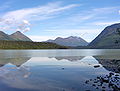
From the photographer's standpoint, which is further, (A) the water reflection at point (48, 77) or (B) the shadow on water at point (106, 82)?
(A) the water reflection at point (48, 77)

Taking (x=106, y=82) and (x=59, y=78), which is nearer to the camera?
(x=106, y=82)

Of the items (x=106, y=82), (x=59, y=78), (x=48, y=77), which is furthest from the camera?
(x=48, y=77)

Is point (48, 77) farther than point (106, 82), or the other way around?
point (48, 77)

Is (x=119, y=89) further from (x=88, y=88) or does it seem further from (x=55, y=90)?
(x=55, y=90)

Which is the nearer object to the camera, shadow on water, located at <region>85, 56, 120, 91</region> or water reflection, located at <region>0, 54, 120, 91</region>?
shadow on water, located at <region>85, 56, 120, 91</region>

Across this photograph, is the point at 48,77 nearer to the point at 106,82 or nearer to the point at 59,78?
the point at 59,78

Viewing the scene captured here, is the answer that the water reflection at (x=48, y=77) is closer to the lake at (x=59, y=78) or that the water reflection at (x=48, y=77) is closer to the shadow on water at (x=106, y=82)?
the lake at (x=59, y=78)

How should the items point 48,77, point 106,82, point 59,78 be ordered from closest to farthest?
1. point 106,82
2. point 59,78
3. point 48,77

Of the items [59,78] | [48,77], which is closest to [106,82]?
[59,78]

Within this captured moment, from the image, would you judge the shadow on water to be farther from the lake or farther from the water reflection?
the water reflection

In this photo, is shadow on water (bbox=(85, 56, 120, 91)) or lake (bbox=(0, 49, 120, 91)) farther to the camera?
lake (bbox=(0, 49, 120, 91))

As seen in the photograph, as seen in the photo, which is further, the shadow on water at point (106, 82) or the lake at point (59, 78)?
the lake at point (59, 78)

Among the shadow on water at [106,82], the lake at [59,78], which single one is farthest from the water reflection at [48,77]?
the shadow on water at [106,82]

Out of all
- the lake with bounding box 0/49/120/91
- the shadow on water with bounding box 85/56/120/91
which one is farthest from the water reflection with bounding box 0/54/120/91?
A: the shadow on water with bounding box 85/56/120/91
